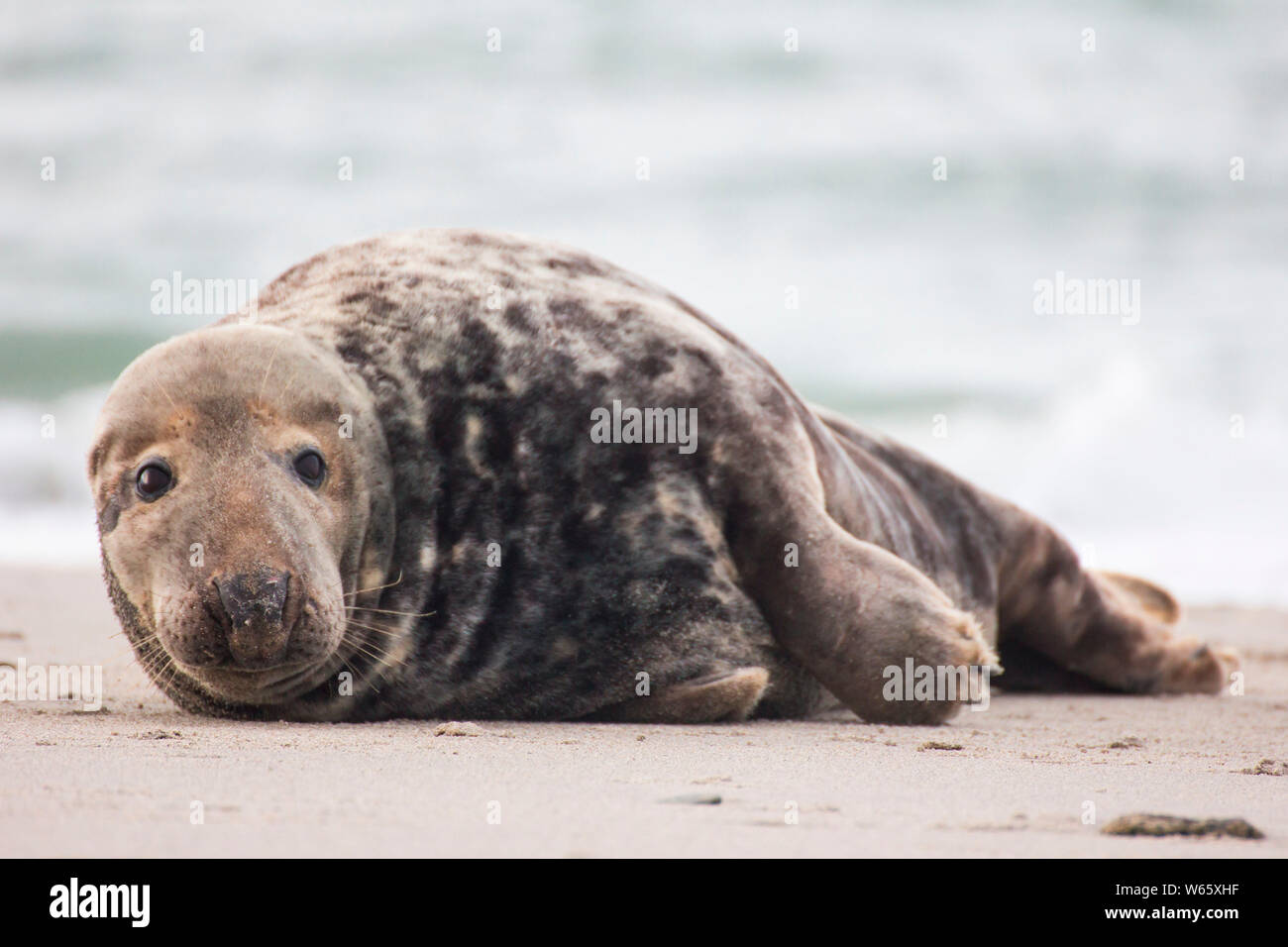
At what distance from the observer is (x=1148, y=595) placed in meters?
7.10

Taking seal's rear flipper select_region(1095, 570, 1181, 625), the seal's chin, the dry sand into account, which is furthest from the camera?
seal's rear flipper select_region(1095, 570, 1181, 625)

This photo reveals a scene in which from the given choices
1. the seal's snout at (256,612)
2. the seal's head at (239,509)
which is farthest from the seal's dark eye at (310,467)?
the seal's snout at (256,612)

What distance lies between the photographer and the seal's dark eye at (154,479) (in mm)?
3834

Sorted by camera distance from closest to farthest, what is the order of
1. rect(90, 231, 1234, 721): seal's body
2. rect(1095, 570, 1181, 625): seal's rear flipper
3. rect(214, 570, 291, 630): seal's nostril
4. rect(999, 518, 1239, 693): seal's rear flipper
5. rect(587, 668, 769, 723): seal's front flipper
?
rect(214, 570, 291, 630): seal's nostril < rect(90, 231, 1234, 721): seal's body < rect(587, 668, 769, 723): seal's front flipper < rect(999, 518, 1239, 693): seal's rear flipper < rect(1095, 570, 1181, 625): seal's rear flipper

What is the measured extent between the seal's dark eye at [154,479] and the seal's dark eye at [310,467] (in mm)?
319

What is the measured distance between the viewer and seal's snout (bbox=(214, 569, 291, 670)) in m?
3.54

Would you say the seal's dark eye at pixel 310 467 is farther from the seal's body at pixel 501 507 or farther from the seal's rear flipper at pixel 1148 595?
the seal's rear flipper at pixel 1148 595

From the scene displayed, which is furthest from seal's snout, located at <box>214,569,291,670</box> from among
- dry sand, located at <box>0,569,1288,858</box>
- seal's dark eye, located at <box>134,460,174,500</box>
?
seal's dark eye, located at <box>134,460,174,500</box>

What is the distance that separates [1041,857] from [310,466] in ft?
7.48

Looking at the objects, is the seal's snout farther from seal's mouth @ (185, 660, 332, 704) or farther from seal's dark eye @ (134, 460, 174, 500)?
seal's dark eye @ (134, 460, 174, 500)

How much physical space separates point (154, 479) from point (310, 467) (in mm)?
386

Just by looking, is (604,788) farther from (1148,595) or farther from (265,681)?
(1148,595)

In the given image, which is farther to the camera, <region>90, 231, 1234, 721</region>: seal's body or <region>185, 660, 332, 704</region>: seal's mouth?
<region>90, 231, 1234, 721</region>: seal's body

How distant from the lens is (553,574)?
4.27 m
